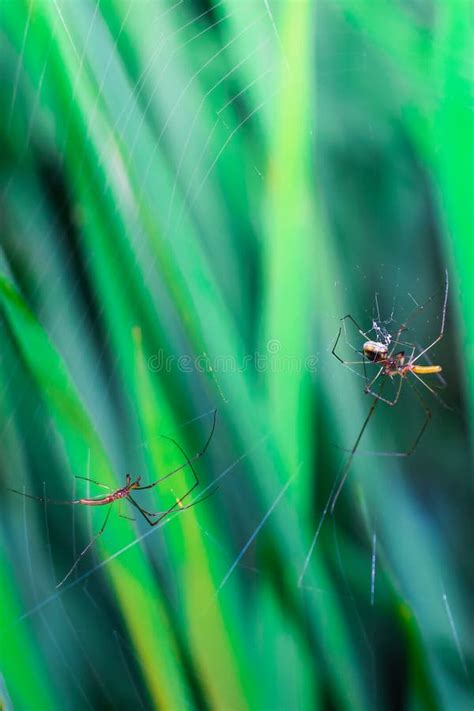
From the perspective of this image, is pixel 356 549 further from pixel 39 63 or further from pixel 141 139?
pixel 39 63

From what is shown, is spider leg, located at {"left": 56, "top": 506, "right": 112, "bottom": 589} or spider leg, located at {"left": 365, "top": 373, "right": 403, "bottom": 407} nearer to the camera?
spider leg, located at {"left": 365, "top": 373, "right": 403, "bottom": 407}

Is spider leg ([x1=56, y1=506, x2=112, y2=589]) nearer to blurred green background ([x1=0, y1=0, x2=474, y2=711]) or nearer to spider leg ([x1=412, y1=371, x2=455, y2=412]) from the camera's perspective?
blurred green background ([x1=0, y1=0, x2=474, y2=711])

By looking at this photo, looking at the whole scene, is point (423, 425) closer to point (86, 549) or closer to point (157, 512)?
point (157, 512)

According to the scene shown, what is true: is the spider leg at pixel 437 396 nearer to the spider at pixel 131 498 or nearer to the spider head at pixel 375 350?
the spider head at pixel 375 350

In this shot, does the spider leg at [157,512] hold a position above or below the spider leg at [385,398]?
below

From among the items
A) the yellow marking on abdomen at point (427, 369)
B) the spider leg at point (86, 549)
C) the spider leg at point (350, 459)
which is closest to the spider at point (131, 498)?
the spider leg at point (86, 549)

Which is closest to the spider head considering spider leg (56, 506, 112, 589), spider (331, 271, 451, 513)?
spider (331, 271, 451, 513)

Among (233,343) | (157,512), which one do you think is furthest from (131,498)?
(233,343)
